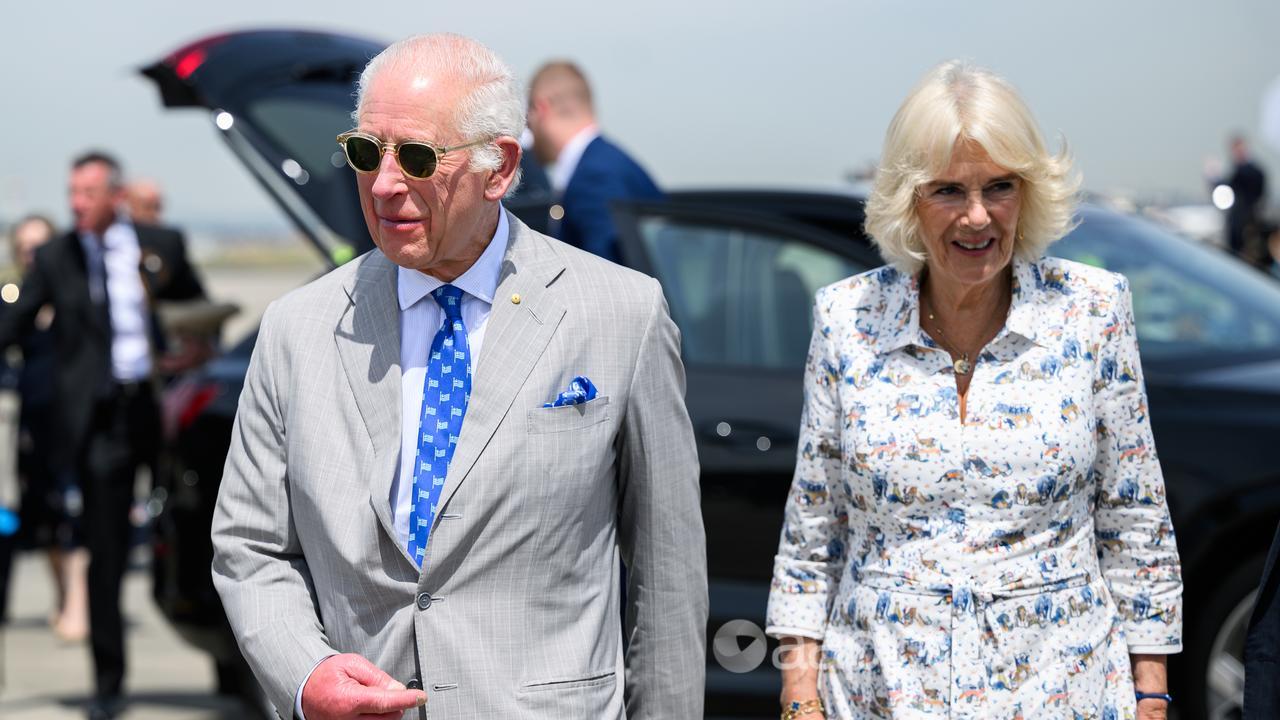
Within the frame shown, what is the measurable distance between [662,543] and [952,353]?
598mm

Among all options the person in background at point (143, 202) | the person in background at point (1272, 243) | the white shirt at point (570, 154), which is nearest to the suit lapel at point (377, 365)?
the white shirt at point (570, 154)

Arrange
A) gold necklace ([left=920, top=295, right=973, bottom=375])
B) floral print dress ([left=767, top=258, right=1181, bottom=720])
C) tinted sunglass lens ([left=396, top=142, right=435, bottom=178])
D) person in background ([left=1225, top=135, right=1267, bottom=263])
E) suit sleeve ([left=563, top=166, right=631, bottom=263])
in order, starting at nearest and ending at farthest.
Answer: tinted sunglass lens ([left=396, top=142, right=435, bottom=178]), floral print dress ([left=767, top=258, right=1181, bottom=720]), gold necklace ([left=920, top=295, right=973, bottom=375]), suit sleeve ([left=563, top=166, right=631, bottom=263]), person in background ([left=1225, top=135, right=1267, bottom=263])

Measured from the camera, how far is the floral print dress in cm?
246

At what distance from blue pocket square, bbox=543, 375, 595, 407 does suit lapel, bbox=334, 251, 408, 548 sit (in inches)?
9.0

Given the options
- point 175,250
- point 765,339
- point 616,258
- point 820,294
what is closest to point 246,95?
point 616,258

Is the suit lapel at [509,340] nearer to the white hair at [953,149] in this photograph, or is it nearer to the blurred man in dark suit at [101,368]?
the white hair at [953,149]

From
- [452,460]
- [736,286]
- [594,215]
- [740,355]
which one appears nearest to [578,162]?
[594,215]

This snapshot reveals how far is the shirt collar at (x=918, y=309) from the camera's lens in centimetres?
254

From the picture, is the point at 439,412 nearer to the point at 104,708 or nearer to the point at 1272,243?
the point at 104,708

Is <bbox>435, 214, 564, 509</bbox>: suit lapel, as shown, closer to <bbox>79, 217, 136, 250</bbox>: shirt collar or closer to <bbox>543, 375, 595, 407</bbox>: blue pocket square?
<bbox>543, 375, 595, 407</bbox>: blue pocket square

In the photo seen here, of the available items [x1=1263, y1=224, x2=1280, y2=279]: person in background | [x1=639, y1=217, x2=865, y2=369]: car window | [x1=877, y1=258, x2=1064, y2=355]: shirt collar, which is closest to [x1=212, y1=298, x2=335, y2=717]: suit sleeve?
[x1=877, y1=258, x2=1064, y2=355]: shirt collar

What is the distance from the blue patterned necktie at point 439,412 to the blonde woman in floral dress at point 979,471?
2.15 ft

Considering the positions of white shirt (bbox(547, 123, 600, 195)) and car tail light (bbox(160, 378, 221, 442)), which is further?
car tail light (bbox(160, 378, 221, 442))

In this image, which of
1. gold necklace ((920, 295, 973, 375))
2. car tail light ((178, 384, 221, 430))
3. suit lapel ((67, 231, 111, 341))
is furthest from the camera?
suit lapel ((67, 231, 111, 341))
